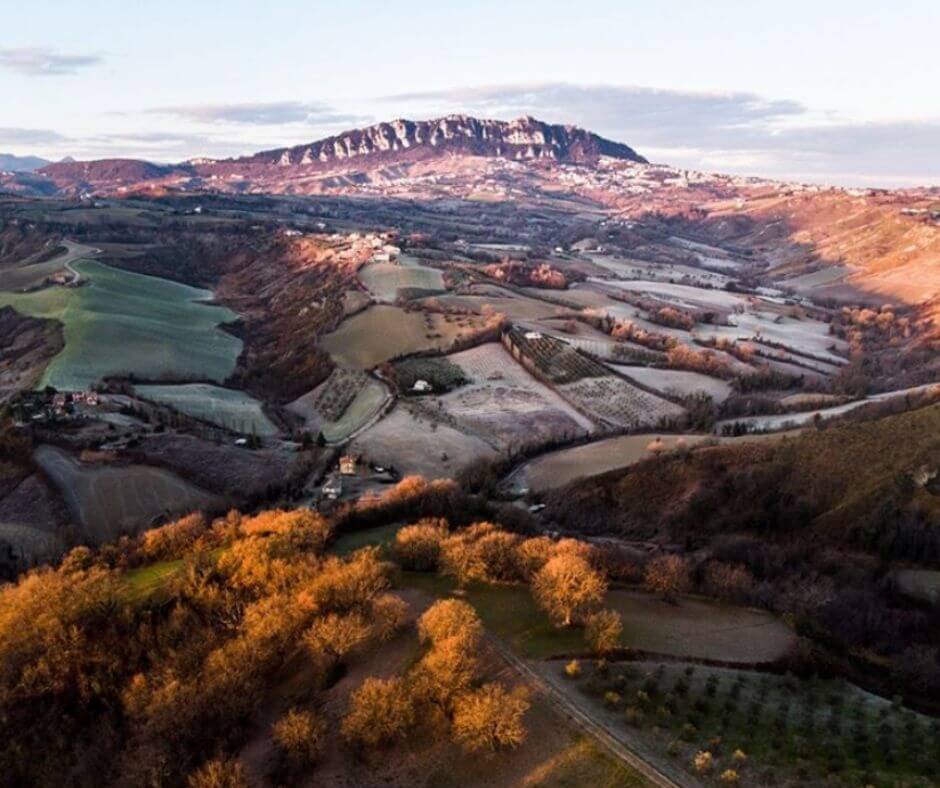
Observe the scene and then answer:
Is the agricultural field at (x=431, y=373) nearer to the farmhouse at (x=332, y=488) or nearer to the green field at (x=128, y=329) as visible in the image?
the green field at (x=128, y=329)

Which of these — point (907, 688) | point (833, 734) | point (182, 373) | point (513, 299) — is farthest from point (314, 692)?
point (513, 299)

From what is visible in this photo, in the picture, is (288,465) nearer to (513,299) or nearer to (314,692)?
(314,692)

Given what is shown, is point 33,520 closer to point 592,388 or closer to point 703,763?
point 703,763

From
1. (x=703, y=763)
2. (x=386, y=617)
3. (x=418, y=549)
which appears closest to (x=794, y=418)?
(x=418, y=549)

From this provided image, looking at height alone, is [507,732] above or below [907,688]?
above

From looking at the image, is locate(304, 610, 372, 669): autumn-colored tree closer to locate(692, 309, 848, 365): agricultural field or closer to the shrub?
the shrub

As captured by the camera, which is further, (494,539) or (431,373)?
(431,373)
